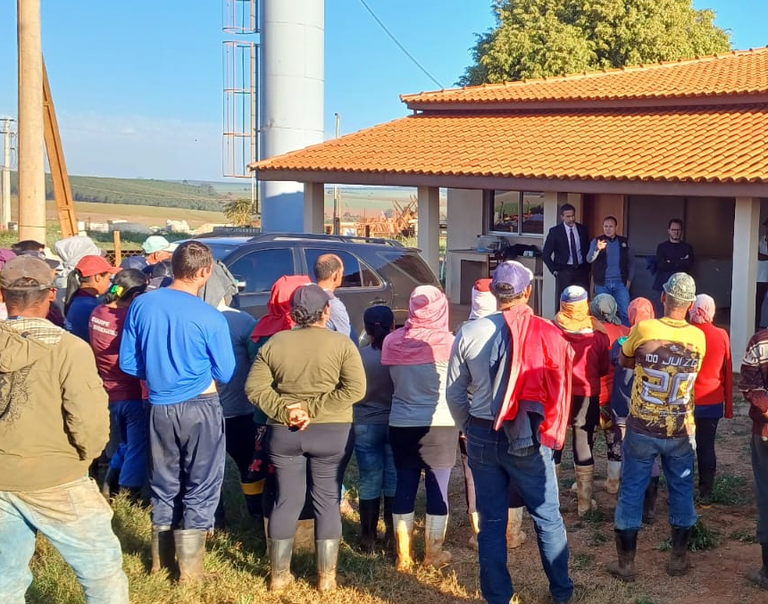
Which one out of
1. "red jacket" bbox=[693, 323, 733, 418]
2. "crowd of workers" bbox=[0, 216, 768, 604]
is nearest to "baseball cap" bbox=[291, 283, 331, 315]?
"crowd of workers" bbox=[0, 216, 768, 604]

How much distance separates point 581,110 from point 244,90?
21.3 metres

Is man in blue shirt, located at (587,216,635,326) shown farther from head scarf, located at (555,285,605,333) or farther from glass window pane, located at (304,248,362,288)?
head scarf, located at (555,285,605,333)

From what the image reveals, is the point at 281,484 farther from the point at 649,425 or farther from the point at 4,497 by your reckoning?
the point at 649,425

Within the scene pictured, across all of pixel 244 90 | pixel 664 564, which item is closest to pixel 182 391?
pixel 664 564

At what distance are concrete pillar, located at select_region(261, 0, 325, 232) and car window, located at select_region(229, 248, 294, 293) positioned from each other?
12.3m

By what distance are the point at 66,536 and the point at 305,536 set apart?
1.93 m

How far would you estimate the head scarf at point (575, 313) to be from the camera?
18.3 ft

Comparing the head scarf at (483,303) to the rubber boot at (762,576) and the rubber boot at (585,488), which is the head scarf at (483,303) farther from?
the rubber boot at (762,576)

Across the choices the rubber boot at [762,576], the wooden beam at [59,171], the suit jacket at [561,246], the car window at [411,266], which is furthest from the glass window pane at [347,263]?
the wooden beam at [59,171]

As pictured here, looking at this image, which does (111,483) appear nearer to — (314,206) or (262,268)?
(262,268)

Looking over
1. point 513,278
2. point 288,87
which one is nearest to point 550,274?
point 513,278

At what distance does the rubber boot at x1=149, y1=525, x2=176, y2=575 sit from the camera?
4.77m

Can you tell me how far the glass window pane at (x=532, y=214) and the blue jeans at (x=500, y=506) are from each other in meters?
11.9

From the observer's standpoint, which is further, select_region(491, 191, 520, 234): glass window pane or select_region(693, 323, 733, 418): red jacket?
select_region(491, 191, 520, 234): glass window pane
